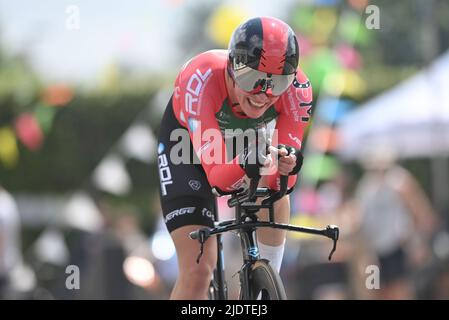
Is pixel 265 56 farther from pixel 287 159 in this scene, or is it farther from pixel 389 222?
pixel 389 222

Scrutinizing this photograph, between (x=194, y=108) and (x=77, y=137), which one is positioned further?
(x=77, y=137)

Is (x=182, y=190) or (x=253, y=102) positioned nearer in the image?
(x=253, y=102)

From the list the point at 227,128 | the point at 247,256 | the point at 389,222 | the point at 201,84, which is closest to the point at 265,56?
the point at 201,84

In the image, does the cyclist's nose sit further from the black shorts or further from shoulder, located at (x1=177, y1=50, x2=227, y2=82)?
the black shorts

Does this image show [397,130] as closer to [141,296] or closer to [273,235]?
[141,296]

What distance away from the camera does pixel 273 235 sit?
6.69m

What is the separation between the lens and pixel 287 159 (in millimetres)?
5727

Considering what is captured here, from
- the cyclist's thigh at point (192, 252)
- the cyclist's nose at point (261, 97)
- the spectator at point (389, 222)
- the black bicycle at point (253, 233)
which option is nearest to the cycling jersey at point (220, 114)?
the black bicycle at point (253, 233)

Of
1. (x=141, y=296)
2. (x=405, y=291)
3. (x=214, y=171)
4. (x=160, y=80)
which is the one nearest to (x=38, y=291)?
(x=141, y=296)

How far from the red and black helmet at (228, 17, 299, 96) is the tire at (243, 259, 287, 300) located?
0.97m

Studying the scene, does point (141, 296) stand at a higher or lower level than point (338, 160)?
lower

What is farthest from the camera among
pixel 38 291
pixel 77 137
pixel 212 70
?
pixel 77 137

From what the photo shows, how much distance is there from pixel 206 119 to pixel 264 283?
960 millimetres
